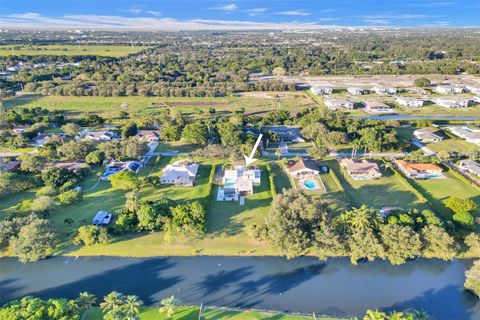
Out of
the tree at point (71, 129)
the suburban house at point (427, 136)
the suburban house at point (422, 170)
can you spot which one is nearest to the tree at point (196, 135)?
the tree at point (71, 129)

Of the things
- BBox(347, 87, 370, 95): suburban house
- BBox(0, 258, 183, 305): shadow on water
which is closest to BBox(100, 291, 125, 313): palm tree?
BBox(0, 258, 183, 305): shadow on water

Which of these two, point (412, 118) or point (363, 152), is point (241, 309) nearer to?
point (363, 152)

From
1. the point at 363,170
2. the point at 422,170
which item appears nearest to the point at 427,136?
the point at 422,170

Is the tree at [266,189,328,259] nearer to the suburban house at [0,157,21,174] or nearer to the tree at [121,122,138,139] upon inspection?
the tree at [121,122,138,139]

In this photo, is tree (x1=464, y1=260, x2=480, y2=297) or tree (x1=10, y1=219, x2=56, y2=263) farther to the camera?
tree (x1=10, y1=219, x2=56, y2=263)

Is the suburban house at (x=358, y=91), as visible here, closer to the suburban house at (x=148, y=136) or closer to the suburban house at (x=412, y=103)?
the suburban house at (x=412, y=103)
